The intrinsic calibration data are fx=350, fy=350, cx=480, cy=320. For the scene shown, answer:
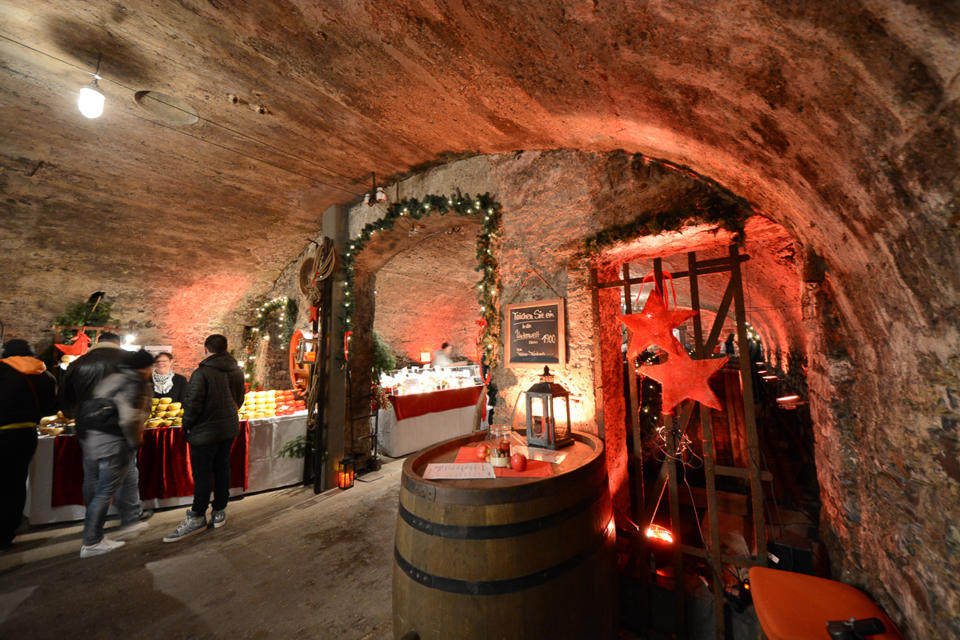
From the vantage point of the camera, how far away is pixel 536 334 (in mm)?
3045

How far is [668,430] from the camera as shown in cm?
246

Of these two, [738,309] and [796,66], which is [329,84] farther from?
[738,309]

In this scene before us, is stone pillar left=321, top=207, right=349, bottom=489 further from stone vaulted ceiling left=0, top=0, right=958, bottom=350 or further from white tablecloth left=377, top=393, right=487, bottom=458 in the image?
white tablecloth left=377, top=393, right=487, bottom=458

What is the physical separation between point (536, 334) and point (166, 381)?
5518 mm

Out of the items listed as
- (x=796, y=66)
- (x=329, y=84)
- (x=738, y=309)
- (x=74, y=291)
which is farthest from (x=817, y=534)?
(x=74, y=291)

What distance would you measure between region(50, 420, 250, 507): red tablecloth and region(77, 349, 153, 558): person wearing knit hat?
57 centimetres

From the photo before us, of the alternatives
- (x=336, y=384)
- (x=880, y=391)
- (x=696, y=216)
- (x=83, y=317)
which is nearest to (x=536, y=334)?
(x=696, y=216)

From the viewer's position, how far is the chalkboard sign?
2916 millimetres

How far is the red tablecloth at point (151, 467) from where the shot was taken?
3.45 m

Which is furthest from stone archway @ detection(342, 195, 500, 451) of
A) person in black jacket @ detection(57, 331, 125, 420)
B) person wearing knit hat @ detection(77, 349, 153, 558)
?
person in black jacket @ detection(57, 331, 125, 420)

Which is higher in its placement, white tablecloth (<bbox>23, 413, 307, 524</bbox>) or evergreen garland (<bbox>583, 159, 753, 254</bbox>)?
evergreen garland (<bbox>583, 159, 753, 254</bbox>)

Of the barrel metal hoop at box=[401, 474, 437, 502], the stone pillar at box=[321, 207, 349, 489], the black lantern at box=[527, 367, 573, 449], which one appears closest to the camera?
the barrel metal hoop at box=[401, 474, 437, 502]

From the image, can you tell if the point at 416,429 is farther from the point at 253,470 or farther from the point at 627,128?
the point at 627,128

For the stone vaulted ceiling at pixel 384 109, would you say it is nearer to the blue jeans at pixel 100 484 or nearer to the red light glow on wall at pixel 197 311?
the red light glow on wall at pixel 197 311
